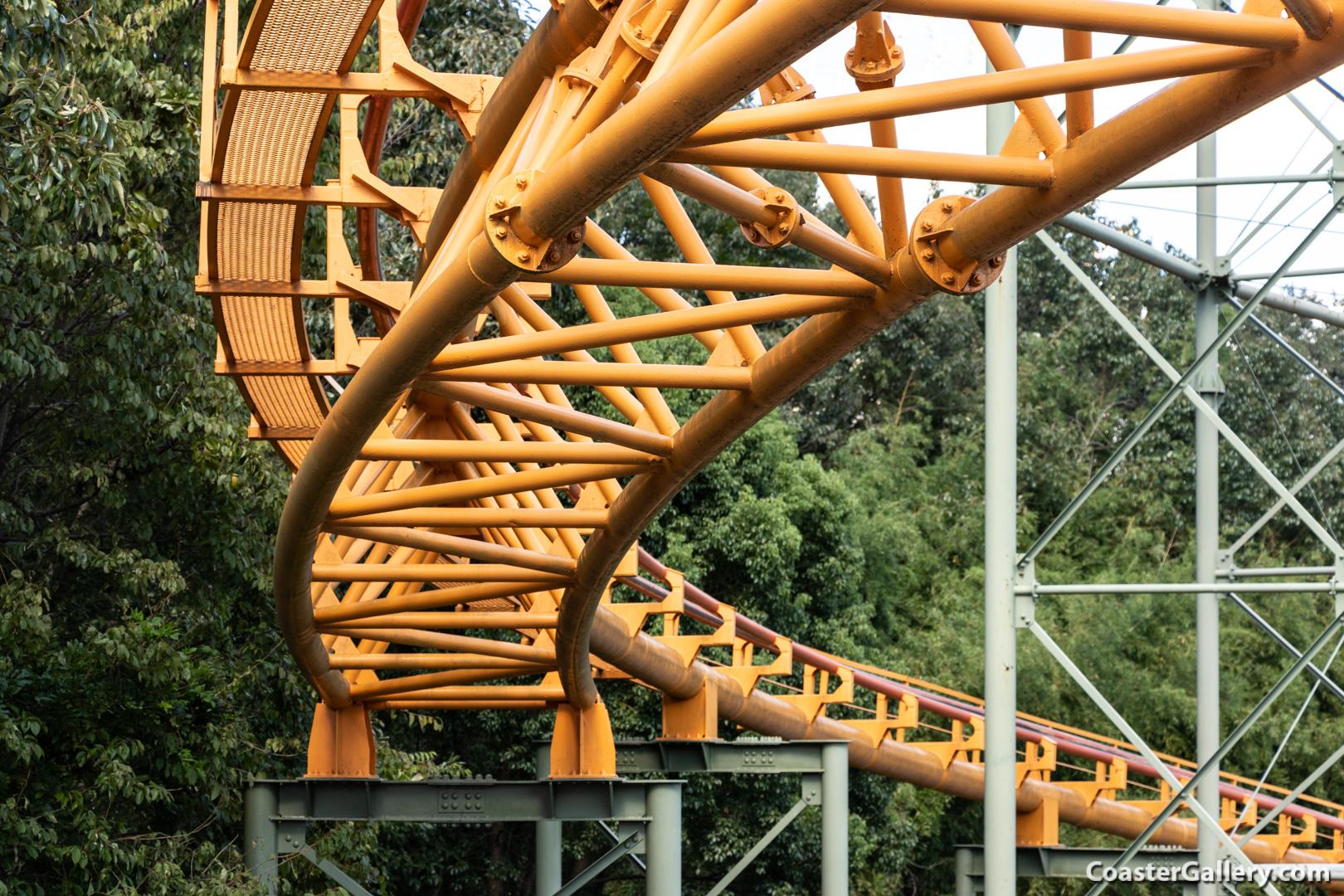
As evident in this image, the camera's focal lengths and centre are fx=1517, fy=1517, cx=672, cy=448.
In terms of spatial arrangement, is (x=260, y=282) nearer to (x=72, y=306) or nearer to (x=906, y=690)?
(x=72, y=306)

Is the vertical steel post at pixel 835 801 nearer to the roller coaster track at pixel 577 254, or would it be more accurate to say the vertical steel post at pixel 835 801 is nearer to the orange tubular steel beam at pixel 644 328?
the roller coaster track at pixel 577 254

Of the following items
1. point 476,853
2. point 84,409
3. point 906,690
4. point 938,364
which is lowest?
point 476,853

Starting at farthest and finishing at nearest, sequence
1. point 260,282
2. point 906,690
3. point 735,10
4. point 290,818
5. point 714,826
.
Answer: point 714,826 → point 906,690 → point 290,818 → point 260,282 → point 735,10

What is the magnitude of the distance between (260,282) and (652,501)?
7.87 ft

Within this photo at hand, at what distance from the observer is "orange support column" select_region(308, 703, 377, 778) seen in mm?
11156

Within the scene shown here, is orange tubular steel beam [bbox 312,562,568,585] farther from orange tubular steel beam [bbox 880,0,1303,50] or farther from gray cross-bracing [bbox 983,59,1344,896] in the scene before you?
orange tubular steel beam [bbox 880,0,1303,50]

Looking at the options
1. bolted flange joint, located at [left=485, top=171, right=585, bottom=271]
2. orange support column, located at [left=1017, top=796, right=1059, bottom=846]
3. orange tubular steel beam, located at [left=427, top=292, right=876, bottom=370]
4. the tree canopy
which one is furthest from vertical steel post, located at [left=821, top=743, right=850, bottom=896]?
bolted flange joint, located at [left=485, top=171, right=585, bottom=271]

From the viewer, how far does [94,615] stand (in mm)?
13305

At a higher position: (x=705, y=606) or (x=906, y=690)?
(x=705, y=606)

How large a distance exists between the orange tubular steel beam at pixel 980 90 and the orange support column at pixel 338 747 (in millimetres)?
8423

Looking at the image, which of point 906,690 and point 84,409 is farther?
point 906,690

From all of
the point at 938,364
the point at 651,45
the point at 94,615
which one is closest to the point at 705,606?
the point at 94,615

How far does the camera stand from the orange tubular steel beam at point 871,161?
3725 mm

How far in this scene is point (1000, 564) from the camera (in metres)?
7.01
